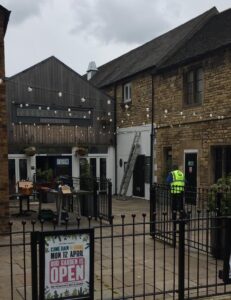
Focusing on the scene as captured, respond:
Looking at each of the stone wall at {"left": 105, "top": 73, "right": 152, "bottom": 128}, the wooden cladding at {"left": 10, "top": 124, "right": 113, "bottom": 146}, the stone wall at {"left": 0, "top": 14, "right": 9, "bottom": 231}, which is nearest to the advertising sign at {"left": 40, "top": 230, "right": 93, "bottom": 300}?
the stone wall at {"left": 0, "top": 14, "right": 9, "bottom": 231}

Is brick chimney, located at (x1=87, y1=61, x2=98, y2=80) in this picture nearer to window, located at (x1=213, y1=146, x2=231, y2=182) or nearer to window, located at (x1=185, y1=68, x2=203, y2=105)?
window, located at (x1=185, y1=68, x2=203, y2=105)

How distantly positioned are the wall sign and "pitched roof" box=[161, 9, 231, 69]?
1036cm

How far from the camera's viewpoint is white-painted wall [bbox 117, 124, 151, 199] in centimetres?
1784

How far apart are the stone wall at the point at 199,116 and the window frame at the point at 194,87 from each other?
0.16m

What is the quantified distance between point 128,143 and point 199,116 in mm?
5217

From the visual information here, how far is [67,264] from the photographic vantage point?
4508 mm

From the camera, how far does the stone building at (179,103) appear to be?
45.4ft

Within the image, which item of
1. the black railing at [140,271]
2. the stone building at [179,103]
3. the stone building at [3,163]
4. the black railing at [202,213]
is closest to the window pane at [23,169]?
the stone building at [179,103]

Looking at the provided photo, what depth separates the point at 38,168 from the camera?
728 inches

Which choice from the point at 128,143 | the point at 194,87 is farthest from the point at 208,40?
the point at 128,143

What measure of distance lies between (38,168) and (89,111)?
3469mm

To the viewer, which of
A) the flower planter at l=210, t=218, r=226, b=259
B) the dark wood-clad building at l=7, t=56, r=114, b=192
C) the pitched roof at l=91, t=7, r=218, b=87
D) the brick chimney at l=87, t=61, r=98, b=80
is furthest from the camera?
the brick chimney at l=87, t=61, r=98, b=80

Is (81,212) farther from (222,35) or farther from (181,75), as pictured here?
(222,35)

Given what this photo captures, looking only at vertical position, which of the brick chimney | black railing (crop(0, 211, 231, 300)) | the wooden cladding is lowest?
black railing (crop(0, 211, 231, 300))
